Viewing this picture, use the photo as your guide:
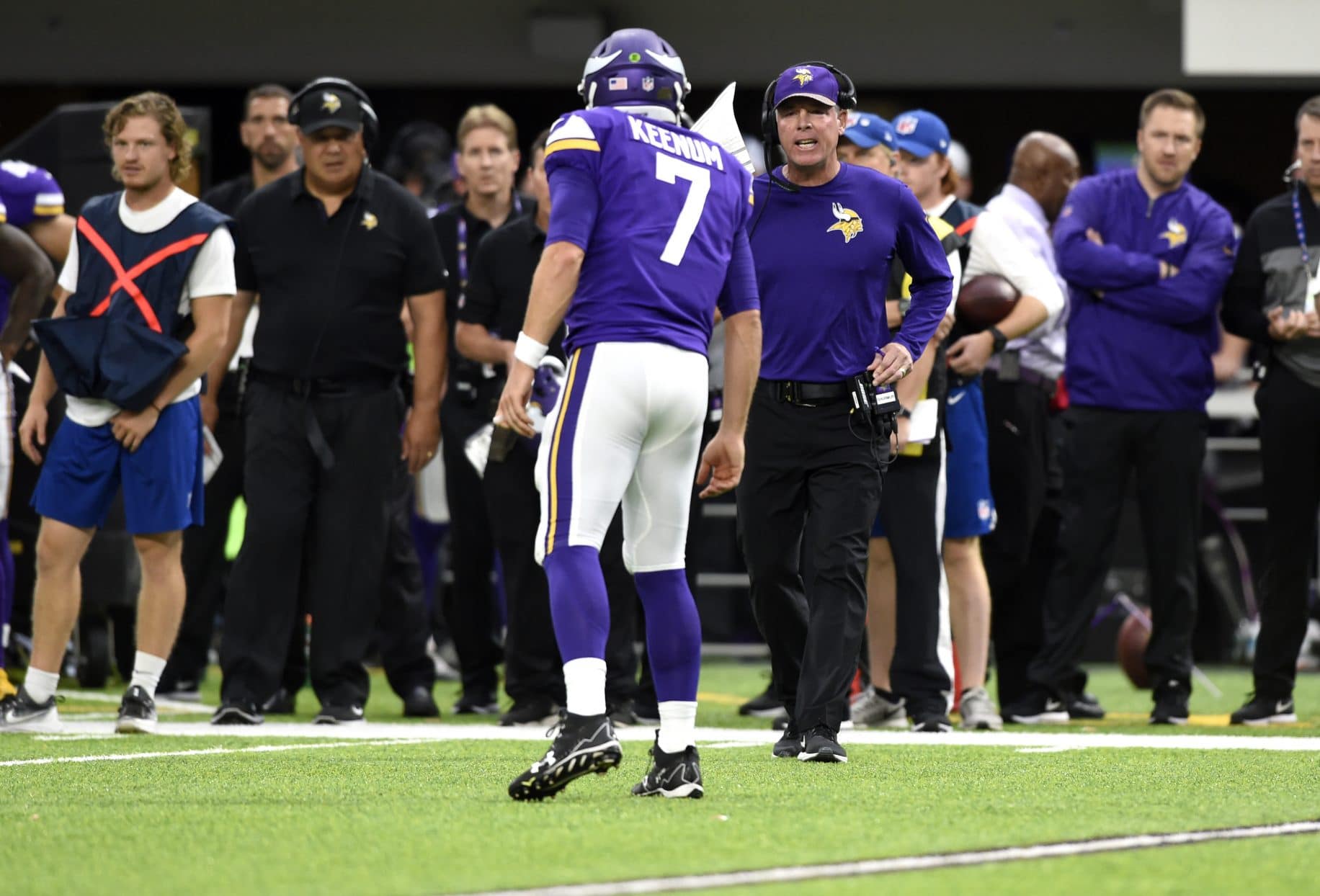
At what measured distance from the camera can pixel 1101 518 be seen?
26.7 feet

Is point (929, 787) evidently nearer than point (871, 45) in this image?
Yes

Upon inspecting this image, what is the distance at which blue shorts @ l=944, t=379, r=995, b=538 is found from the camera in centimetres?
777

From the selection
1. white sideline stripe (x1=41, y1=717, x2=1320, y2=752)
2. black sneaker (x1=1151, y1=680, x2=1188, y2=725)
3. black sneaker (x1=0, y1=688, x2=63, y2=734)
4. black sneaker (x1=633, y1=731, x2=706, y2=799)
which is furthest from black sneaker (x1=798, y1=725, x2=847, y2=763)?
black sneaker (x1=0, y1=688, x2=63, y2=734)

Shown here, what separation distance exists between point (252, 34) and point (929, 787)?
38.1 feet

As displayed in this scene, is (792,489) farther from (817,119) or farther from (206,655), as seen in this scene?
(206,655)

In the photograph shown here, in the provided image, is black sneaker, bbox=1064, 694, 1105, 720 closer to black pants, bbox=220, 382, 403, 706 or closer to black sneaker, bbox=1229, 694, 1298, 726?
black sneaker, bbox=1229, 694, 1298, 726

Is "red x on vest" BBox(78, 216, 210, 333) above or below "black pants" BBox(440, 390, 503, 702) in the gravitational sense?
above

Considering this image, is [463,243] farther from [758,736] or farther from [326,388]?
[758,736]

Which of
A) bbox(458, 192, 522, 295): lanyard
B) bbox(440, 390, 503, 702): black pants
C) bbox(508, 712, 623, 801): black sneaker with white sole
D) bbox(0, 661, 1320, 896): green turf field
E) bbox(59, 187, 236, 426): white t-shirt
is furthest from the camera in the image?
bbox(458, 192, 522, 295): lanyard

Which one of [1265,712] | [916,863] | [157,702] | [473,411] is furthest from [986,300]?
[916,863]

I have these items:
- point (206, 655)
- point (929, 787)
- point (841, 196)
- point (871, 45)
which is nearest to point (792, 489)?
point (841, 196)

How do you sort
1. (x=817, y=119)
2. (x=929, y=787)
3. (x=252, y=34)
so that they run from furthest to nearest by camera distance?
(x=252, y=34) < (x=817, y=119) < (x=929, y=787)

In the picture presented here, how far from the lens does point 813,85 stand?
6305 millimetres

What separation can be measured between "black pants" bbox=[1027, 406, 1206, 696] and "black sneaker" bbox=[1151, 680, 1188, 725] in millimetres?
14
